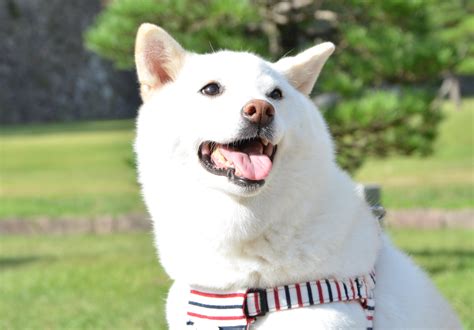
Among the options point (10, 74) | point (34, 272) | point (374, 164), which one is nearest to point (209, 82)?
point (34, 272)

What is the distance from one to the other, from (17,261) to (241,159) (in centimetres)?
721

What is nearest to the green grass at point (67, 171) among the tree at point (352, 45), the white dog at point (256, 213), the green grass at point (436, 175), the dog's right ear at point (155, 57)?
the tree at point (352, 45)

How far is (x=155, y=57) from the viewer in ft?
10.9

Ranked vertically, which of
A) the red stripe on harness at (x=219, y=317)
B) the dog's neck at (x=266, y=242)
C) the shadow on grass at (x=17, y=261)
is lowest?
the shadow on grass at (x=17, y=261)

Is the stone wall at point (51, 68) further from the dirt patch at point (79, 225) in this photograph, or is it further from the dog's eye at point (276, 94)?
the dog's eye at point (276, 94)

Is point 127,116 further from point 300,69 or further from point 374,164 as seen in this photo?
point 300,69

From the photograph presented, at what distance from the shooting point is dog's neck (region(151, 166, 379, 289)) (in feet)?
9.88

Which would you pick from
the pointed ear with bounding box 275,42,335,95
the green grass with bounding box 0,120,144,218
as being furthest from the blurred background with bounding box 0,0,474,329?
the pointed ear with bounding box 275,42,335,95

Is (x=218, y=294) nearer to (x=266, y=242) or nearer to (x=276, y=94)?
(x=266, y=242)

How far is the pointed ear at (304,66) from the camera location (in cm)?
331

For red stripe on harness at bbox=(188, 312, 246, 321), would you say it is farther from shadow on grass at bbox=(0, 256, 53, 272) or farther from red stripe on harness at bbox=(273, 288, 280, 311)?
shadow on grass at bbox=(0, 256, 53, 272)

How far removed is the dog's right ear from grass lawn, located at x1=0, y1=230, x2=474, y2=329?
2737mm

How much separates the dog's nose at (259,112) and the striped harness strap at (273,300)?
512mm

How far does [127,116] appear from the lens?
1690 inches
